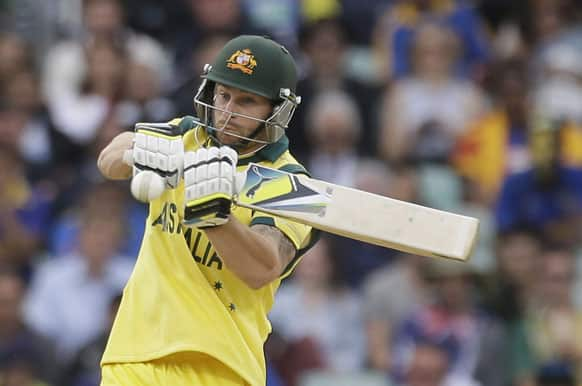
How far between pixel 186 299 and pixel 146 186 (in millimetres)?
526

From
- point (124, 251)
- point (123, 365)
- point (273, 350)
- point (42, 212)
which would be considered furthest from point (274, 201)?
point (42, 212)

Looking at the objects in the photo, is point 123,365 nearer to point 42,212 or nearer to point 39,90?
point 42,212

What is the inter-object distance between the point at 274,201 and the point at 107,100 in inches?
197

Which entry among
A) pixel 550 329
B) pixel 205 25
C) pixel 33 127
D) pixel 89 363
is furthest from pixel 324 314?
pixel 33 127

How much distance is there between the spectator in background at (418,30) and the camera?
9336 millimetres

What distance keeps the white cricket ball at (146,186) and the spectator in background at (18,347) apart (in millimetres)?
3693

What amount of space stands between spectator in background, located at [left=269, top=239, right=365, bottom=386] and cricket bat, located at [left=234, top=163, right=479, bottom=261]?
3.56 meters

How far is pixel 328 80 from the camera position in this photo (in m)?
9.16

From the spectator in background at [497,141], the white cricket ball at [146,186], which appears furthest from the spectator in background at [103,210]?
the white cricket ball at [146,186]

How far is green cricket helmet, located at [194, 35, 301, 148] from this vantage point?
4270 millimetres

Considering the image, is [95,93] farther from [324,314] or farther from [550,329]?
[550,329]

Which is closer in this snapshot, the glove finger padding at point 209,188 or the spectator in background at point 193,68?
the glove finger padding at point 209,188

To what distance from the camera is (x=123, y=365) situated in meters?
4.28

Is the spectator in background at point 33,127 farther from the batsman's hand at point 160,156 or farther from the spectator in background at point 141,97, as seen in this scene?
the batsman's hand at point 160,156
